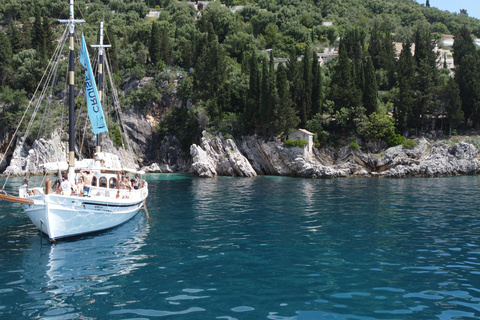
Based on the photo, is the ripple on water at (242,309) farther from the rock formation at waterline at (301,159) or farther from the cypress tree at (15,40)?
the cypress tree at (15,40)

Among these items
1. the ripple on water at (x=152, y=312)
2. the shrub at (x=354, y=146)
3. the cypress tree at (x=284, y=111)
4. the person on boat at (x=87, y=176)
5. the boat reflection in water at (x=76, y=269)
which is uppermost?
the cypress tree at (x=284, y=111)

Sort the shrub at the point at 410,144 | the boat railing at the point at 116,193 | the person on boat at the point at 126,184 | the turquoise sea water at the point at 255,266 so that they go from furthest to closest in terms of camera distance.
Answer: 1. the shrub at the point at 410,144
2. the person on boat at the point at 126,184
3. the boat railing at the point at 116,193
4. the turquoise sea water at the point at 255,266

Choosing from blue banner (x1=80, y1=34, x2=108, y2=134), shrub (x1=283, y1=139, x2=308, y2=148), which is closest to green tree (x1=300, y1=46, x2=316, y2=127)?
shrub (x1=283, y1=139, x2=308, y2=148)

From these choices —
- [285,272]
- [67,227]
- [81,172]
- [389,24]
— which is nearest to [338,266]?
[285,272]

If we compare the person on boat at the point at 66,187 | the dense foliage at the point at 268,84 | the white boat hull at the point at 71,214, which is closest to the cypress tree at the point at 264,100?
the dense foliage at the point at 268,84

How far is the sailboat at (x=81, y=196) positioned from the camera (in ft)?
59.4

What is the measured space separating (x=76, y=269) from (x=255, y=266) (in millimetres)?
6433

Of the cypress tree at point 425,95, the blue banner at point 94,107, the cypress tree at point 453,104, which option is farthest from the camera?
the cypress tree at point 425,95

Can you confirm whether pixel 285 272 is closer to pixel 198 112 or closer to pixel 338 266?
pixel 338 266

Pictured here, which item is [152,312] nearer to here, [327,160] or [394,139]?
[327,160]

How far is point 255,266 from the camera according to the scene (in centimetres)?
1420

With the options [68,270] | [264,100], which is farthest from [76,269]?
[264,100]

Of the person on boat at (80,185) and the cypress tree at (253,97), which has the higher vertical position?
the cypress tree at (253,97)

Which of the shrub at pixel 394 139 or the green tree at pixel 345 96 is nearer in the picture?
the shrub at pixel 394 139
